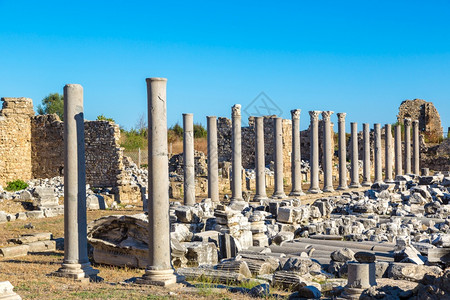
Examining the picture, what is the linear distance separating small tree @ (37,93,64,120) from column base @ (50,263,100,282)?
40.2 meters

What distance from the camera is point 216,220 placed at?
14945 mm

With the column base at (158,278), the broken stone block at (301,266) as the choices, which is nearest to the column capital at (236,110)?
the broken stone block at (301,266)

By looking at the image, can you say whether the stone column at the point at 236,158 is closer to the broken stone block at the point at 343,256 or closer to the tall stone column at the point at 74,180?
the broken stone block at the point at 343,256

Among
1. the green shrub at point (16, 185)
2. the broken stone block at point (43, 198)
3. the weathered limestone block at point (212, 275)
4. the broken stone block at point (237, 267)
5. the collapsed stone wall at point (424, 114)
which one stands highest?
the collapsed stone wall at point (424, 114)

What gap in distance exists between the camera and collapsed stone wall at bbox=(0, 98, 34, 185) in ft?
92.2

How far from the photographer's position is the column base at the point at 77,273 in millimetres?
10266

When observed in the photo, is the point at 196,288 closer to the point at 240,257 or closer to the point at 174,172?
the point at 240,257

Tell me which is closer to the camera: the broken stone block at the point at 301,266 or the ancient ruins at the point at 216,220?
the ancient ruins at the point at 216,220

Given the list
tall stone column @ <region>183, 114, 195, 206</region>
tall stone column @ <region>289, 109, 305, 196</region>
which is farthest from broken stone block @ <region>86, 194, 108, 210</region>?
tall stone column @ <region>289, 109, 305, 196</region>

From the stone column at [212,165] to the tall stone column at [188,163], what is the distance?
1.05 meters

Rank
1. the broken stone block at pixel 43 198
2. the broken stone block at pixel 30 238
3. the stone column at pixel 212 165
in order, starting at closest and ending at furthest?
the broken stone block at pixel 30 238 → the broken stone block at pixel 43 198 → the stone column at pixel 212 165

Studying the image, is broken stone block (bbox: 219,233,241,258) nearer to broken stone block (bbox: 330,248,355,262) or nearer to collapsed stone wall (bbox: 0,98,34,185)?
broken stone block (bbox: 330,248,355,262)

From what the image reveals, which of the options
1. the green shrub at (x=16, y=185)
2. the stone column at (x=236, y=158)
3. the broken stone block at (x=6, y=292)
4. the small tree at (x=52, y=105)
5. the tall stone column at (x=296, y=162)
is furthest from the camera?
the small tree at (x=52, y=105)

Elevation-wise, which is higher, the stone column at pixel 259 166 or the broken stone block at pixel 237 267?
the stone column at pixel 259 166
